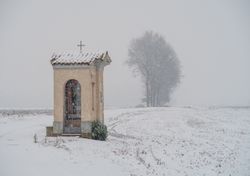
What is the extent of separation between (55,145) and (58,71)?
6.05 m

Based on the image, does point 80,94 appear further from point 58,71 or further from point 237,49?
point 237,49

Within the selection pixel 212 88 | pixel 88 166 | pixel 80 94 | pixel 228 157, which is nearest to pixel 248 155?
pixel 228 157

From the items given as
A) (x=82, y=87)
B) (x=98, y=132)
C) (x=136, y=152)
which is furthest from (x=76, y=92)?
(x=136, y=152)

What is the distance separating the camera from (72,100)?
26.9 m

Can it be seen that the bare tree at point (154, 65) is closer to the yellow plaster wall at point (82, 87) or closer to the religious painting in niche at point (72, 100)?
the religious painting in niche at point (72, 100)

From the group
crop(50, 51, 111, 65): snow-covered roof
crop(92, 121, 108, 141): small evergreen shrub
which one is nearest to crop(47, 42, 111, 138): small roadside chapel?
crop(50, 51, 111, 65): snow-covered roof

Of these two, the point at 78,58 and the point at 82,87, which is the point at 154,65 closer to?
the point at 78,58

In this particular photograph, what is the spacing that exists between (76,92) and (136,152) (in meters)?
6.30

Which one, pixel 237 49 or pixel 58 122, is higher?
pixel 237 49

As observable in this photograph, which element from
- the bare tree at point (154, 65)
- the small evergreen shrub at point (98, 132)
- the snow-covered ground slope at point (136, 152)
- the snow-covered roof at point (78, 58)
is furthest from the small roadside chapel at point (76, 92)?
the bare tree at point (154, 65)

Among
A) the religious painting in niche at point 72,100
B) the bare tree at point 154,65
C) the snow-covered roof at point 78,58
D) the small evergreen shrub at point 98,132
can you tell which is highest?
the bare tree at point 154,65

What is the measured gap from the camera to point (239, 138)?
32469 mm

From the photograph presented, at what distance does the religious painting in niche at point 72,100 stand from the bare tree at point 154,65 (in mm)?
40073

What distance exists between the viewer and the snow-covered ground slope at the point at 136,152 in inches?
672
